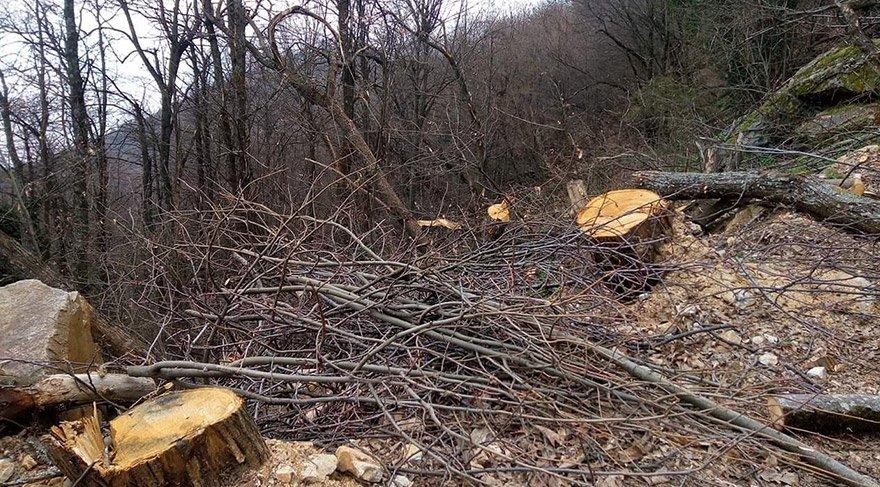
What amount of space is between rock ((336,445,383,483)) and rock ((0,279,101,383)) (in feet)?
4.08

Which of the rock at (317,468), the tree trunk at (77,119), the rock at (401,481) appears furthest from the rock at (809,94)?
the tree trunk at (77,119)

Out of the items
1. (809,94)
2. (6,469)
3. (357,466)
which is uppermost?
(809,94)

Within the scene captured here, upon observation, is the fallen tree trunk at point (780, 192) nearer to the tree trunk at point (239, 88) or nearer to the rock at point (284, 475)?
the rock at point (284, 475)

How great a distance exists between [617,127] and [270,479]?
45.9ft

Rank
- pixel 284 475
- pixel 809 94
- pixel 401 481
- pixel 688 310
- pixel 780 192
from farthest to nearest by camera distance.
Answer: pixel 809 94 → pixel 780 192 → pixel 688 310 → pixel 401 481 → pixel 284 475

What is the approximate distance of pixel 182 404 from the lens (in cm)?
188

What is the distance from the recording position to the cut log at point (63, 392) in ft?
6.13

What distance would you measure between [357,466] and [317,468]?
154mm

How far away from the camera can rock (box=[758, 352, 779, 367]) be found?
2.92 m

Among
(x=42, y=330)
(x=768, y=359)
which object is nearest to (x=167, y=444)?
(x=42, y=330)

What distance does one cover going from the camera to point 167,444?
5.46 feet

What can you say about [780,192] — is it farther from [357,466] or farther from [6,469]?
[6,469]

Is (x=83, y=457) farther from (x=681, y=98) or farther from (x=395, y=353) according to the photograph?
(x=681, y=98)

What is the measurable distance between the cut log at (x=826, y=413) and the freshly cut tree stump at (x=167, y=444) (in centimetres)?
236
